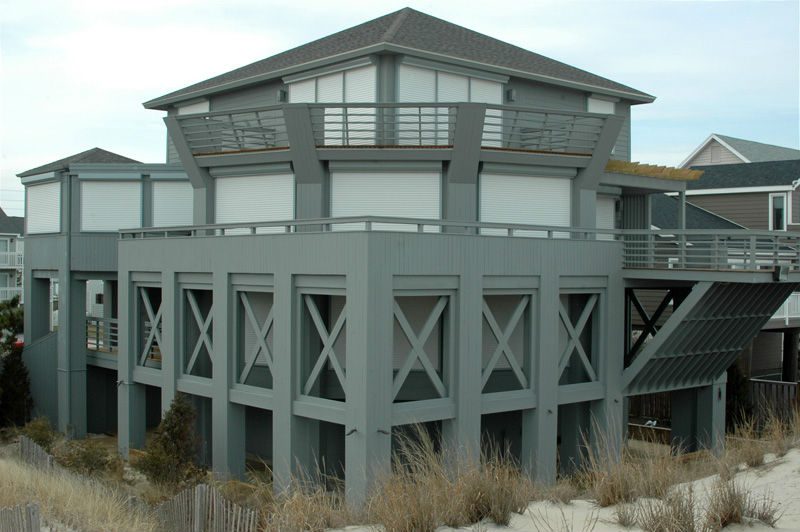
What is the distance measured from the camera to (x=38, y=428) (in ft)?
75.0

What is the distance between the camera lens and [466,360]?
18.3 meters

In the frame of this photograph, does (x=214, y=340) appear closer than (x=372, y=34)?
Yes

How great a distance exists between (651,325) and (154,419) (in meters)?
16.3

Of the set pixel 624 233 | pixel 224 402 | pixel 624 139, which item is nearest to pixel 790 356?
pixel 624 139

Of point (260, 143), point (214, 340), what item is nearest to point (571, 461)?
point (214, 340)

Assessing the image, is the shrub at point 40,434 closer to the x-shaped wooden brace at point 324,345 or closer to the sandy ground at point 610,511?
the x-shaped wooden brace at point 324,345

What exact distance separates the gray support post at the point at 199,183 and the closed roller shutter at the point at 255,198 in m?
0.23

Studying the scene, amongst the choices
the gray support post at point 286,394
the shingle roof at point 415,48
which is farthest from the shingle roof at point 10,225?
the gray support post at point 286,394

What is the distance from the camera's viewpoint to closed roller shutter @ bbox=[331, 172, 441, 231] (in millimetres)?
21234

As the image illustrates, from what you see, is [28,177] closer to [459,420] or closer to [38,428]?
[38,428]

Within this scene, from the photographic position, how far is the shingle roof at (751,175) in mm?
36594

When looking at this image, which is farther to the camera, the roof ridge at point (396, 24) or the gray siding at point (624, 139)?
the gray siding at point (624, 139)

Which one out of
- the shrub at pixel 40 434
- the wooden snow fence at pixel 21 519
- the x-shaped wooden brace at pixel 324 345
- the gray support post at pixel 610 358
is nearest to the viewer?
the wooden snow fence at pixel 21 519

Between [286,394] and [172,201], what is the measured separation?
425 inches
